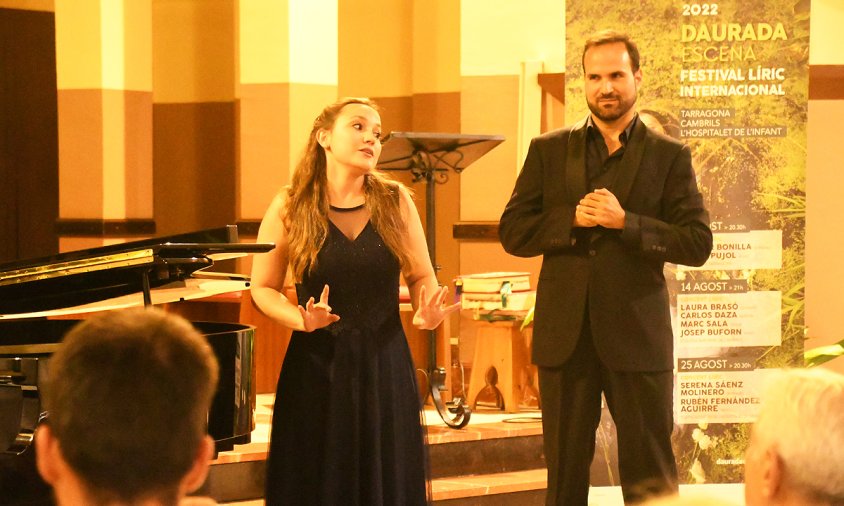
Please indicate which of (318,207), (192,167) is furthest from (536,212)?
(192,167)

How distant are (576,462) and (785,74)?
1.87 meters

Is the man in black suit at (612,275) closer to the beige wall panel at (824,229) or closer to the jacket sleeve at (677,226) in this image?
the jacket sleeve at (677,226)

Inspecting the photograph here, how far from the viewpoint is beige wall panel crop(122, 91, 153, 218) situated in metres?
7.32

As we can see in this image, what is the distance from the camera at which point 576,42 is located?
4.26 meters

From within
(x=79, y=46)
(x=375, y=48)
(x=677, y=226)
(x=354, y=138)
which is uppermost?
(x=375, y=48)

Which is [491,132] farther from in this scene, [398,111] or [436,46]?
[398,111]

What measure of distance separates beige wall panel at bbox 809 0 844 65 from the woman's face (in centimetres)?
412

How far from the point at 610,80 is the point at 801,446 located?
2096 mm

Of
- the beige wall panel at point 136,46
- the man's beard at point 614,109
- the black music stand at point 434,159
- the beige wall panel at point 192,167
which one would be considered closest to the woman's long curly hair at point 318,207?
the man's beard at point 614,109

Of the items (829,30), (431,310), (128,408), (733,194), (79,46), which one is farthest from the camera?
(79,46)

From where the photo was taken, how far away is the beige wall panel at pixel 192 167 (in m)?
7.94

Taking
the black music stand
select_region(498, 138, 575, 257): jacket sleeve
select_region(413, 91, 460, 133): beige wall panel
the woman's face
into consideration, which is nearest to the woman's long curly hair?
the woman's face

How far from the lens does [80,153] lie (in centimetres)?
722

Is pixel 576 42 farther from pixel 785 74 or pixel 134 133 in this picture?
pixel 134 133
